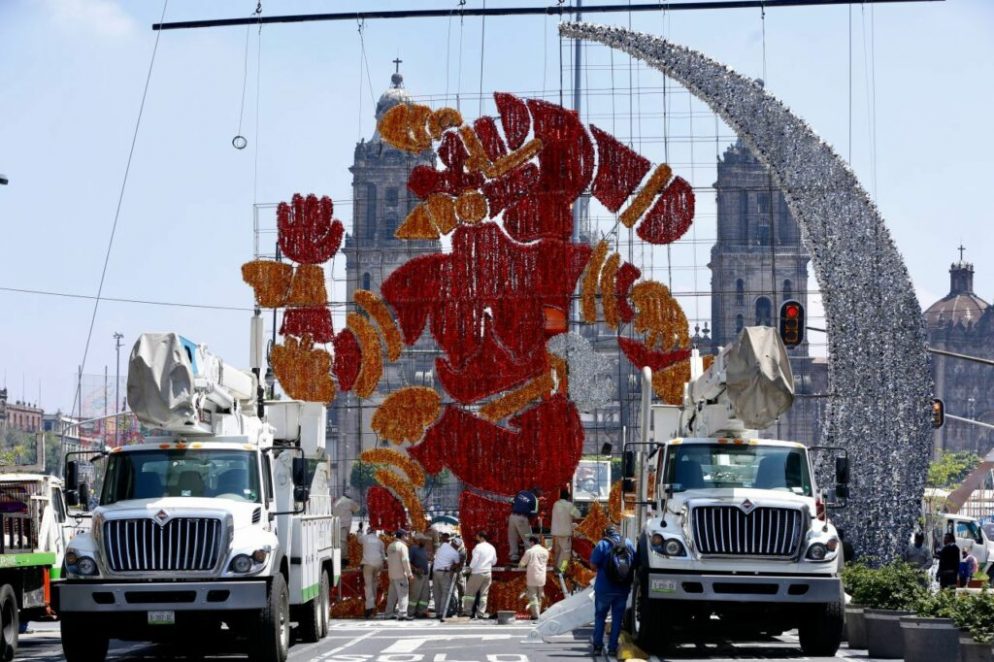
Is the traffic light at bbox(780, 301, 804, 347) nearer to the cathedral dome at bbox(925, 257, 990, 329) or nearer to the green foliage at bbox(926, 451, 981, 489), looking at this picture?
the green foliage at bbox(926, 451, 981, 489)

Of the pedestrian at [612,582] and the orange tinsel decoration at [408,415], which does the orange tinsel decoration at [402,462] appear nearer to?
the orange tinsel decoration at [408,415]

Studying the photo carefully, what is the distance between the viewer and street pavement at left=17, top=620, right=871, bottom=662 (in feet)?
67.2

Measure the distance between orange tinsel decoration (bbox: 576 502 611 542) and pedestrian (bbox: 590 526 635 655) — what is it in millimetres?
11065

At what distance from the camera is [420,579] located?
32.0 m

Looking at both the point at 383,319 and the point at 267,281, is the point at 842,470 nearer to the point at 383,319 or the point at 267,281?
the point at 383,319

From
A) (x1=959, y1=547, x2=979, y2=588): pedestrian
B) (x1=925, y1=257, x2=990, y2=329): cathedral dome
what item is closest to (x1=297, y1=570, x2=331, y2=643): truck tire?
(x1=959, y1=547, x2=979, y2=588): pedestrian

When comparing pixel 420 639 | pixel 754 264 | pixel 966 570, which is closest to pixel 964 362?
pixel 754 264

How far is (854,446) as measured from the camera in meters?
32.2

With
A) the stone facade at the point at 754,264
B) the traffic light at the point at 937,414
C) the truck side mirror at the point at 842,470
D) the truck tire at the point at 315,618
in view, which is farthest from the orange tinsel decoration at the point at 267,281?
the stone facade at the point at 754,264

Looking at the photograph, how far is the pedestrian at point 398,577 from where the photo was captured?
3109cm

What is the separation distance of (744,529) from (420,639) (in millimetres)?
6152

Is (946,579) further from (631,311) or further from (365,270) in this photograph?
(365,270)

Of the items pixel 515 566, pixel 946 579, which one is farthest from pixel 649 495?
pixel 946 579

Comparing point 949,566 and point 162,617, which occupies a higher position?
point 162,617
